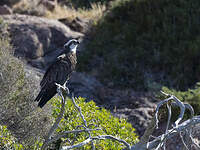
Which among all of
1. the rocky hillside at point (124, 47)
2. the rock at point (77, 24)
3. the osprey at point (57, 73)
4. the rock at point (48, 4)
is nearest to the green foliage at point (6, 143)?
the osprey at point (57, 73)

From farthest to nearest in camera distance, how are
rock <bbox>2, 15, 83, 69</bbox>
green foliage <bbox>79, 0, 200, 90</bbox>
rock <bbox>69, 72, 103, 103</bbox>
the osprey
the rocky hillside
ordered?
1. green foliage <bbox>79, 0, 200, 90</bbox>
2. rock <bbox>2, 15, 83, 69</bbox>
3. the rocky hillside
4. rock <bbox>69, 72, 103, 103</bbox>
5. the osprey

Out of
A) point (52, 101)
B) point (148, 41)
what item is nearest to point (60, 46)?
point (148, 41)

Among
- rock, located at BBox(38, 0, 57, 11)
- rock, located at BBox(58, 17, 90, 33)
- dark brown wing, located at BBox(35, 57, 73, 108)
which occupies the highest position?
dark brown wing, located at BBox(35, 57, 73, 108)

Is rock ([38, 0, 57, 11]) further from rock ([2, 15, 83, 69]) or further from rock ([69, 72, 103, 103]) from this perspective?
rock ([69, 72, 103, 103])

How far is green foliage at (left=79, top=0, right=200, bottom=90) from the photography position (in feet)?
30.9

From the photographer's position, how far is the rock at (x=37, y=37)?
30.5ft

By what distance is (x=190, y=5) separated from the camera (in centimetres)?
1064

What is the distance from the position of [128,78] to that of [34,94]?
417cm

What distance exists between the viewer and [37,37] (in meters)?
9.82

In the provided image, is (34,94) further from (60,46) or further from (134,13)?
(134,13)

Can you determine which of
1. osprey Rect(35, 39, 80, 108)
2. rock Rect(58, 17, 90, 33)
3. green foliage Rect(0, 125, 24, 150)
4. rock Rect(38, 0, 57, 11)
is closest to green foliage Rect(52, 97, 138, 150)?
osprey Rect(35, 39, 80, 108)

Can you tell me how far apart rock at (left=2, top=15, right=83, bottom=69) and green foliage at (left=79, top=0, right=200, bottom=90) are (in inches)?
34.3

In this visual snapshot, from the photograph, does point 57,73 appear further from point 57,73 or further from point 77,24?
point 77,24

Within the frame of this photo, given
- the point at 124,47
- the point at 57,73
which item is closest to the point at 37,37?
the point at 124,47
